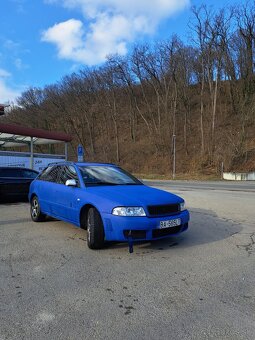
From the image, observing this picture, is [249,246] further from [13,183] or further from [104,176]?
[13,183]

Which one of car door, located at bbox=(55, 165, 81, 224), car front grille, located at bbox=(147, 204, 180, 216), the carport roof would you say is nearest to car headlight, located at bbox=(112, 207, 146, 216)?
car front grille, located at bbox=(147, 204, 180, 216)

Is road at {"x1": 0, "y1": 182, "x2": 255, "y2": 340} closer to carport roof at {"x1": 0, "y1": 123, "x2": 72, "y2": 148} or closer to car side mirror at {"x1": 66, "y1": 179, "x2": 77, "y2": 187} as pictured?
car side mirror at {"x1": 66, "y1": 179, "x2": 77, "y2": 187}

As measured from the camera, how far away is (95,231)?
245 inches

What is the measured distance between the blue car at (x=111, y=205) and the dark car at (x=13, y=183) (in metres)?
5.82

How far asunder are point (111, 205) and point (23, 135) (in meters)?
22.7

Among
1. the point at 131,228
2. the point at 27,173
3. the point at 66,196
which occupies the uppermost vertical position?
the point at 27,173

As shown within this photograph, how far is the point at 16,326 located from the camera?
361 centimetres

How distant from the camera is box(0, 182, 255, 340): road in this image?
359cm

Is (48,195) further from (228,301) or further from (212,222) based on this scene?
(228,301)

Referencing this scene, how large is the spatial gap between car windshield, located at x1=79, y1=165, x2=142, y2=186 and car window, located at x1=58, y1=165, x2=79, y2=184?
173mm

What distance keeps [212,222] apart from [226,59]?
44.8m

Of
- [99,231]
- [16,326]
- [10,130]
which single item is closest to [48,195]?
[99,231]

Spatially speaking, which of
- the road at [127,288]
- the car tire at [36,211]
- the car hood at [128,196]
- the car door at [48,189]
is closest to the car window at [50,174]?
the car door at [48,189]

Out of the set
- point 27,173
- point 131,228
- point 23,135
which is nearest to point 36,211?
point 131,228
